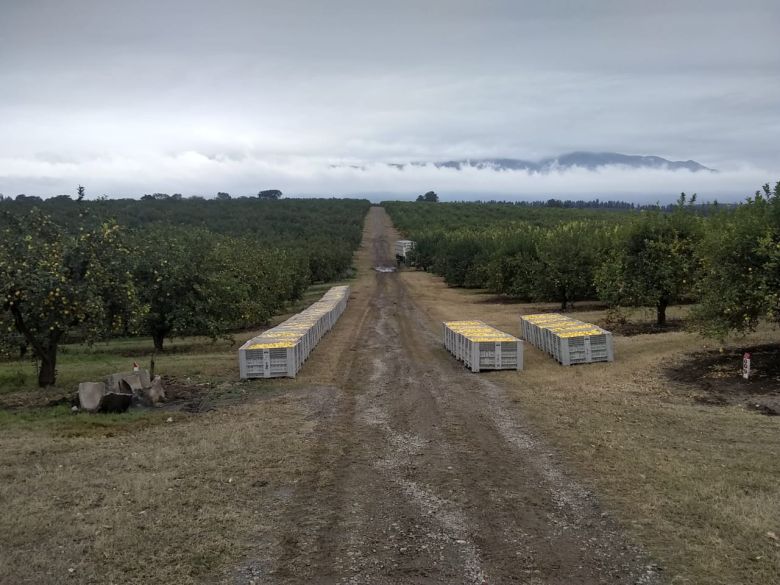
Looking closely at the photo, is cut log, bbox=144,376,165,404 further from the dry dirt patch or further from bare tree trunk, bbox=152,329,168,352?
the dry dirt patch

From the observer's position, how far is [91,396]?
48.9ft

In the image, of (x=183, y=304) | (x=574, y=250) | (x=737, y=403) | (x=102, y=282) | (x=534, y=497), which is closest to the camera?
(x=534, y=497)

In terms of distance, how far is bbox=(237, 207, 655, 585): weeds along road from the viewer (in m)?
7.29

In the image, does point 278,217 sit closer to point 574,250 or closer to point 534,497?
point 574,250

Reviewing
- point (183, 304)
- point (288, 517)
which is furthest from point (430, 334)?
point (288, 517)

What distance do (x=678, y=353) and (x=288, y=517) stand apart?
1641 centimetres

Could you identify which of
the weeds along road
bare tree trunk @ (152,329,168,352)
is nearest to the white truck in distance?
bare tree trunk @ (152,329,168,352)

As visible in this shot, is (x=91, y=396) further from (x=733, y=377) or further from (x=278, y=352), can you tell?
(x=733, y=377)

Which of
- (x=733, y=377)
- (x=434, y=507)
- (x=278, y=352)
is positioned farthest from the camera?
(x=278, y=352)

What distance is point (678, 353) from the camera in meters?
20.6

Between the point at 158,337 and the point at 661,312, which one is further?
the point at 661,312

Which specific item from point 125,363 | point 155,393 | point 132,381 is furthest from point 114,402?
point 125,363

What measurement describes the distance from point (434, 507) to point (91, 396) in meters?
10.0

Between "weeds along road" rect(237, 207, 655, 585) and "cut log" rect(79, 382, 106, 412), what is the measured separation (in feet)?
17.5
